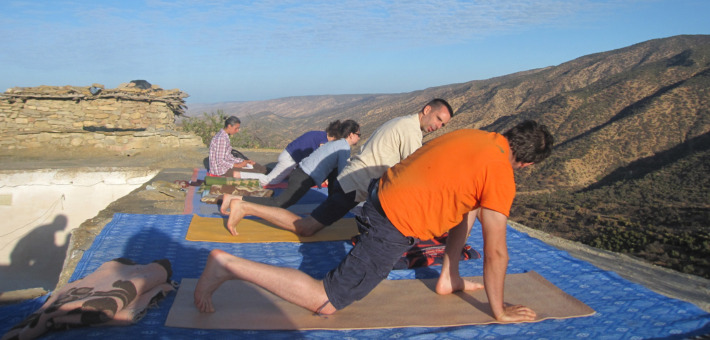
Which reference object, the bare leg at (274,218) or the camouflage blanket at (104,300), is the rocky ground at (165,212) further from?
the bare leg at (274,218)

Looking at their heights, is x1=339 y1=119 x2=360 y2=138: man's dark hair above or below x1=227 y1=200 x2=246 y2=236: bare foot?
above

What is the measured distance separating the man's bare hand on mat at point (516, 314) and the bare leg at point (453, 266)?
1.30 feet

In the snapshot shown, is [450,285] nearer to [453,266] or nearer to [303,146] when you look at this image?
[453,266]

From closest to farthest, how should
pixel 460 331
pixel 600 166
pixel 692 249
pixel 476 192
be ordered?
1. pixel 476 192
2. pixel 460 331
3. pixel 692 249
4. pixel 600 166

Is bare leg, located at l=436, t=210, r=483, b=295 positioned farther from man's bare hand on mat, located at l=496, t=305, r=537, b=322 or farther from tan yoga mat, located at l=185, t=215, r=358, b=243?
tan yoga mat, located at l=185, t=215, r=358, b=243

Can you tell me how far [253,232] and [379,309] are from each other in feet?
6.15

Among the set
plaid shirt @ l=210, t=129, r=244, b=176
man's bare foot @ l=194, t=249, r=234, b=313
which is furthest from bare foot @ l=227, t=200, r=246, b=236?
plaid shirt @ l=210, t=129, r=244, b=176

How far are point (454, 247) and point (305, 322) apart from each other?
→ 1.01 meters

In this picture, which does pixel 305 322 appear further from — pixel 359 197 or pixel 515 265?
pixel 515 265

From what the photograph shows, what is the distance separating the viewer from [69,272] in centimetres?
325

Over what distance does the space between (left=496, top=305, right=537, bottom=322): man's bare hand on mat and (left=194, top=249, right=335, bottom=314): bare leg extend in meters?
0.94

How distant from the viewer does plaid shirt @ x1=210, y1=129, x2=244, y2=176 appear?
673 centimetres

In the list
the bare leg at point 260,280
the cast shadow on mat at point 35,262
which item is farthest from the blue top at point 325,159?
the cast shadow on mat at point 35,262

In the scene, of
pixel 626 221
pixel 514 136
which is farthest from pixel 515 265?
pixel 626 221
